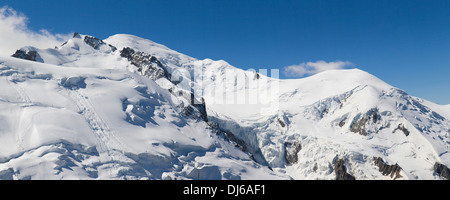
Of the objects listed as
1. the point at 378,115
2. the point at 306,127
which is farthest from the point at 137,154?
the point at 378,115

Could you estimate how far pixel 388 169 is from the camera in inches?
3834

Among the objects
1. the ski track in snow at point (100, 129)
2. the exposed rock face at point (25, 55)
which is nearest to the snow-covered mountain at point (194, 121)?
the ski track in snow at point (100, 129)

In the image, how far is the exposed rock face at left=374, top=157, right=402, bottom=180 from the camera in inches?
3802

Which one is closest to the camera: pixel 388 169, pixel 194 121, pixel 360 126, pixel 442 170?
pixel 194 121

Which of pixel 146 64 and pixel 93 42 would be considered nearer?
pixel 146 64

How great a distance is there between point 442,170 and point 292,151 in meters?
42.3

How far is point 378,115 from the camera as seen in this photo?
115 metres

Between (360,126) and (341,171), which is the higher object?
(360,126)

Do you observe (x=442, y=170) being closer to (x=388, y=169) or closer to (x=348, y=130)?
(x=388, y=169)

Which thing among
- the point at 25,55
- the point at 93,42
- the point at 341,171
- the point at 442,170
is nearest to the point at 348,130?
the point at 341,171

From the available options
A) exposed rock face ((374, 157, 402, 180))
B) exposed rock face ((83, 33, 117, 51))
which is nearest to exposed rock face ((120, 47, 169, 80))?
exposed rock face ((83, 33, 117, 51))

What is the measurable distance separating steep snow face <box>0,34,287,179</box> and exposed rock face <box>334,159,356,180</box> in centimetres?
3507

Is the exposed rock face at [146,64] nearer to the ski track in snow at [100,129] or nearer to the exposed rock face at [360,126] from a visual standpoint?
the ski track in snow at [100,129]
